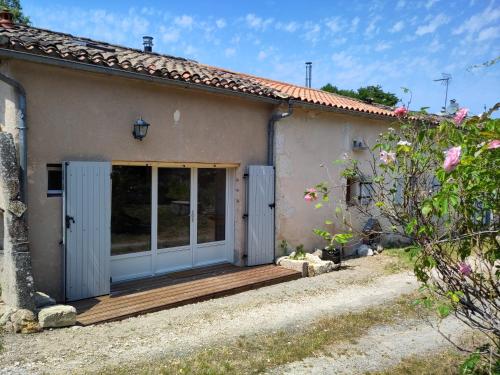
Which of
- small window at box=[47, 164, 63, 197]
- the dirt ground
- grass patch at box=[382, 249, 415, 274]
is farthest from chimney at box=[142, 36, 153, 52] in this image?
grass patch at box=[382, 249, 415, 274]

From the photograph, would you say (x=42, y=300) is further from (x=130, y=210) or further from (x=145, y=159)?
(x=145, y=159)

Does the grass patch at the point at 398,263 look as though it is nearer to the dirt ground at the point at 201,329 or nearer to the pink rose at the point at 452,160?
the dirt ground at the point at 201,329

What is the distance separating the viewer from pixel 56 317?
18.4 feet

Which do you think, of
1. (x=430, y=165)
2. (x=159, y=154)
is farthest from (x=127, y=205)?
(x=430, y=165)

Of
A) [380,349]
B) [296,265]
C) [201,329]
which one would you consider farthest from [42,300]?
[296,265]

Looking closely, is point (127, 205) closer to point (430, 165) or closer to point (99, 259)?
point (99, 259)

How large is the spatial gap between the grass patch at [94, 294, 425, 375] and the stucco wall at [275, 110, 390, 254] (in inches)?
140

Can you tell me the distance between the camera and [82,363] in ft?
15.4

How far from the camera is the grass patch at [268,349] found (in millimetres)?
4588

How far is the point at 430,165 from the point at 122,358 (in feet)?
12.1

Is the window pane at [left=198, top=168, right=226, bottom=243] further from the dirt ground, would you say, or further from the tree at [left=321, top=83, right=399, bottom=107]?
the tree at [left=321, top=83, right=399, bottom=107]

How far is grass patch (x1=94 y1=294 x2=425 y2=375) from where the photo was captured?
4588 mm

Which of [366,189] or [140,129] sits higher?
[140,129]

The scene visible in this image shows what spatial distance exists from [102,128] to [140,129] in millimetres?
594
